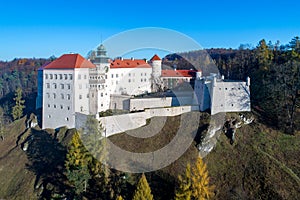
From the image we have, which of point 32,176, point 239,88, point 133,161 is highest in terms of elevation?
point 239,88

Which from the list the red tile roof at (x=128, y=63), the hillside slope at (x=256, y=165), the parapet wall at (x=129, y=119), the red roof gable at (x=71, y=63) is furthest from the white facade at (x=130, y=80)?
the hillside slope at (x=256, y=165)

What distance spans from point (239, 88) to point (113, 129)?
16592 mm

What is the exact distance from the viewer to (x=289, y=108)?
35469mm

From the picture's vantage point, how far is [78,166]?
26.4 metres

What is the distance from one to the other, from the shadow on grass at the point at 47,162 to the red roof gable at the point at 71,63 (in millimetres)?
8682

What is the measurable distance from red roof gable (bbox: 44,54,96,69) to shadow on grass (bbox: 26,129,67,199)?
868 cm

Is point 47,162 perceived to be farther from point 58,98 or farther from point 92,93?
point 92,93

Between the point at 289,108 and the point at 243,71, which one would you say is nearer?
the point at 289,108

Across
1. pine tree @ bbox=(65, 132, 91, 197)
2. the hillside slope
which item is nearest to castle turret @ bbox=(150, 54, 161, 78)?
the hillside slope

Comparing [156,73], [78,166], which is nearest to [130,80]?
[156,73]

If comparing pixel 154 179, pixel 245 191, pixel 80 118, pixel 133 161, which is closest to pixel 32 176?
pixel 80 118

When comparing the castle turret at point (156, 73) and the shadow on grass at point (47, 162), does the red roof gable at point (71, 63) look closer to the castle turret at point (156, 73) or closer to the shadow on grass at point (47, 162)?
the shadow on grass at point (47, 162)

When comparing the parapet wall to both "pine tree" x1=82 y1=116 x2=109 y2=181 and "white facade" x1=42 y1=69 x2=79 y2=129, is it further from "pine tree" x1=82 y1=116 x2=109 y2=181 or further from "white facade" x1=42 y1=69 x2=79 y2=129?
"pine tree" x1=82 y1=116 x2=109 y2=181

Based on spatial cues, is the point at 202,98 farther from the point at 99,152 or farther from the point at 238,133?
the point at 99,152
